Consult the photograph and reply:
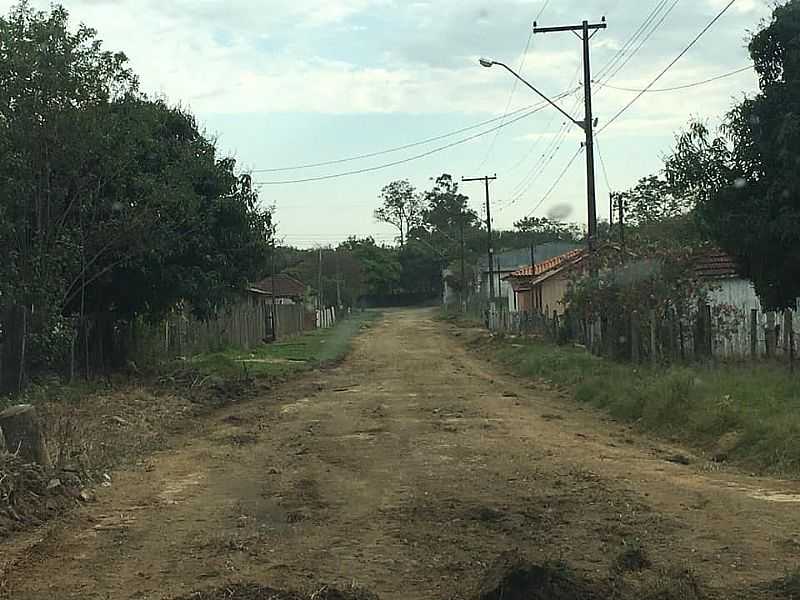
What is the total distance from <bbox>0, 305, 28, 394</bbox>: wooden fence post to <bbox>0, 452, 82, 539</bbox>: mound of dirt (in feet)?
23.3

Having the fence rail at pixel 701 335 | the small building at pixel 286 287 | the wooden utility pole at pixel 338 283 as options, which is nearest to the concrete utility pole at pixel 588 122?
the fence rail at pixel 701 335

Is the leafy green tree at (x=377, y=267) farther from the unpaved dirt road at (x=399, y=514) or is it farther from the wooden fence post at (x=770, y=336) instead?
the unpaved dirt road at (x=399, y=514)

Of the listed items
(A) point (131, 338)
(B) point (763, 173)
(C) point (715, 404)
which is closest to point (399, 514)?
(C) point (715, 404)

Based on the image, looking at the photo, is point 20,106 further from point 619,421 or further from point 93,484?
point 619,421

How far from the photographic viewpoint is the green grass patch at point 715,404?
1246 centimetres

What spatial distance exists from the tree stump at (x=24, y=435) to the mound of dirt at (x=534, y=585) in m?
6.17

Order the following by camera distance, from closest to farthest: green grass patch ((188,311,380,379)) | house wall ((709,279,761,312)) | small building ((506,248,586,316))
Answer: green grass patch ((188,311,380,379))
house wall ((709,279,761,312))
small building ((506,248,586,316))

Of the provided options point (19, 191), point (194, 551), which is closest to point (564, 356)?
point (19, 191)

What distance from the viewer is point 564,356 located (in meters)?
27.3

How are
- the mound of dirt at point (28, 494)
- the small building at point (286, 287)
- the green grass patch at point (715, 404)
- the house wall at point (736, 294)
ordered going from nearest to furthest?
→ the mound of dirt at point (28, 494) → the green grass patch at point (715, 404) → the house wall at point (736, 294) → the small building at point (286, 287)

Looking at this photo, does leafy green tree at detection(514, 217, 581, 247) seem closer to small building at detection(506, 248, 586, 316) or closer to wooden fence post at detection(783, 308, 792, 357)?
small building at detection(506, 248, 586, 316)

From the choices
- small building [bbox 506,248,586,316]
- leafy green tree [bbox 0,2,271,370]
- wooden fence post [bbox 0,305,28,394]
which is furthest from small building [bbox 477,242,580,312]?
wooden fence post [bbox 0,305,28,394]

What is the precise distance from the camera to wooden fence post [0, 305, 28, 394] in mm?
17219

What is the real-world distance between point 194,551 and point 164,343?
21917 millimetres
